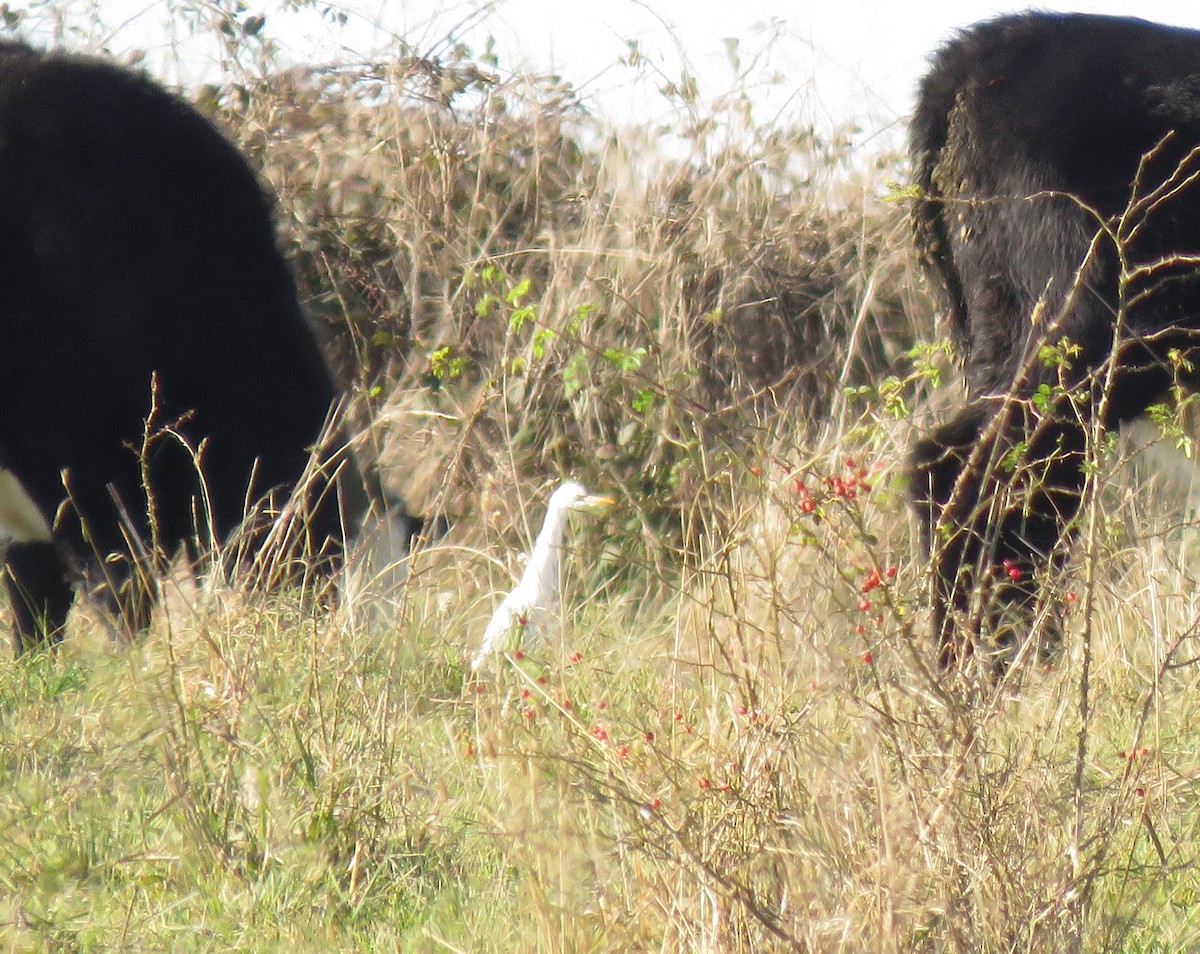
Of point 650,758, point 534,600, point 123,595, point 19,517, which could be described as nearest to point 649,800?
point 650,758

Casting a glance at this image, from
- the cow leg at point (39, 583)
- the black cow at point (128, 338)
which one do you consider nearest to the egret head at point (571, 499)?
the black cow at point (128, 338)

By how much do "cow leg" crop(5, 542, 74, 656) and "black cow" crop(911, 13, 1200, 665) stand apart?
9.27 ft

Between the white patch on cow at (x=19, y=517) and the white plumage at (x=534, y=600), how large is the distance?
1.53 meters

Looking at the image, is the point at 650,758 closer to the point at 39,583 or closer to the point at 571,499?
the point at 571,499

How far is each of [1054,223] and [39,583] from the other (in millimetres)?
3387

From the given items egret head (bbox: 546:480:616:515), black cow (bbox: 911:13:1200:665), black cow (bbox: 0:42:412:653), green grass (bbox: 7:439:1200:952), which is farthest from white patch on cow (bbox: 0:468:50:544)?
black cow (bbox: 911:13:1200:665)

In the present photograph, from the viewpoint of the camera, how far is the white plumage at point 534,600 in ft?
11.9

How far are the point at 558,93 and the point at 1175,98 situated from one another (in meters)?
3.78

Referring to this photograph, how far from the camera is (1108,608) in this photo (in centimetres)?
379

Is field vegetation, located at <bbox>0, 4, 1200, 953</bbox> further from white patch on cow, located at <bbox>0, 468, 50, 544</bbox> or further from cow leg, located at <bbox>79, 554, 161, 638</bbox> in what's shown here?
white patch on cow, located at <bbox>0, 468, 50, 544</bbox>

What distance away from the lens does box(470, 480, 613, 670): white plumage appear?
3623 millimetres

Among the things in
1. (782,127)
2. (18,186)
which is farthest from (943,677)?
(782,127)

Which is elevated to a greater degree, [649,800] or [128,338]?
[649,800]

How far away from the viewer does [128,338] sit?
459 cm
